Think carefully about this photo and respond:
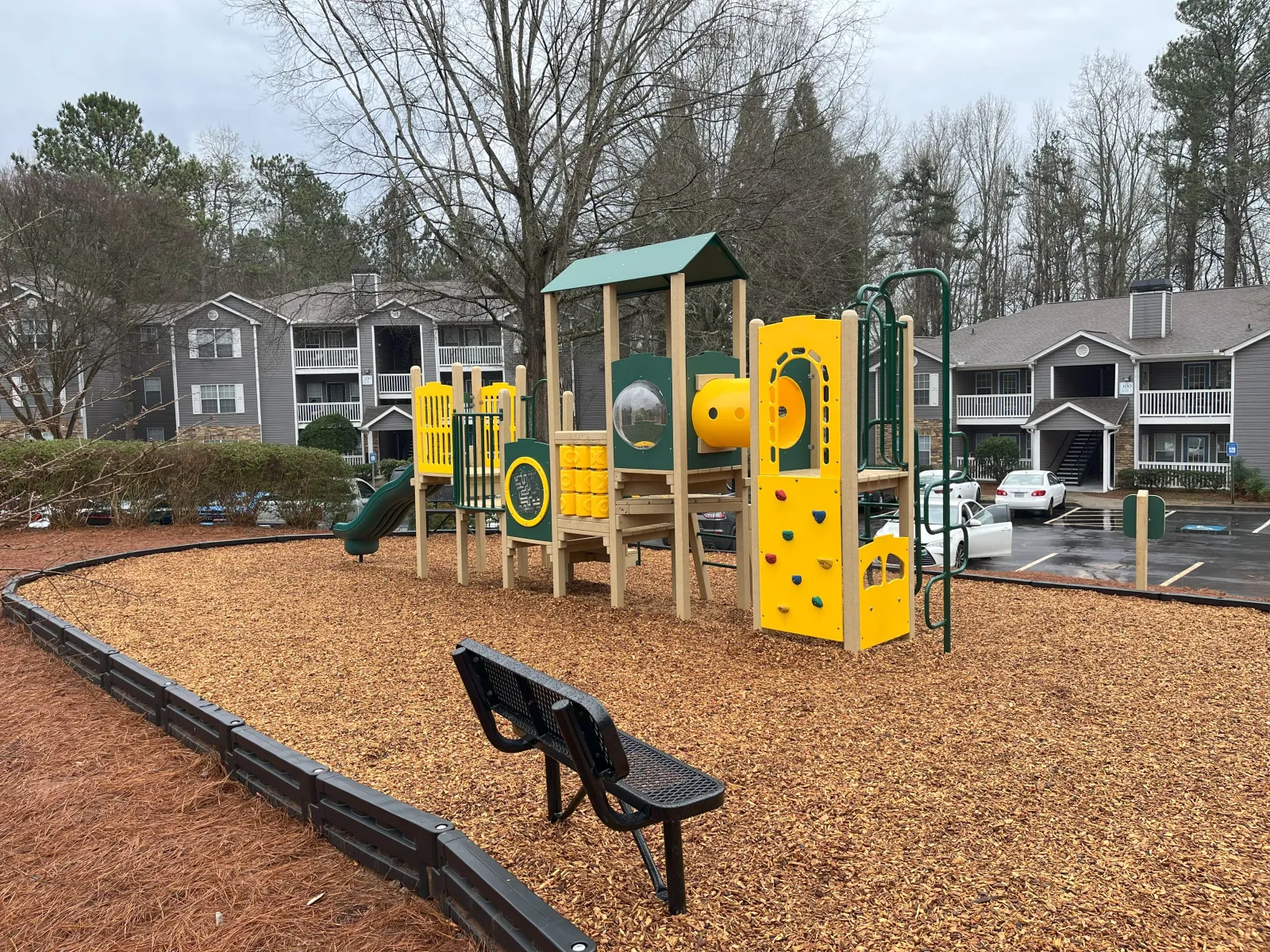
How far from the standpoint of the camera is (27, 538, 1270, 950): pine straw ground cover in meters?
2.91

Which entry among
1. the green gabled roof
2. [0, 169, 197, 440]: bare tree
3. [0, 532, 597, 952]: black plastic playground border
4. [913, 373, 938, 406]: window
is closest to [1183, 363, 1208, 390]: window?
[913, 373, 938, 406]: window

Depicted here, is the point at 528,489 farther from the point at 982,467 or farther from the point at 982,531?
the point at 982,467

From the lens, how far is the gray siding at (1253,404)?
96.5 feet

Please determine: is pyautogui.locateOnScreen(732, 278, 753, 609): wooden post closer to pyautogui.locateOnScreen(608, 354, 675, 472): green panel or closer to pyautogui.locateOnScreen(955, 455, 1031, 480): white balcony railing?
pyautogui.locateOnScreen(608, 354, 675, 472): green panel

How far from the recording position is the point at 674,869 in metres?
2.83

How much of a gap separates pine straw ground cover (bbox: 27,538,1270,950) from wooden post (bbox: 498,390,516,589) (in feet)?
2.05

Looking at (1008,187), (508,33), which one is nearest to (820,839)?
(508,33)

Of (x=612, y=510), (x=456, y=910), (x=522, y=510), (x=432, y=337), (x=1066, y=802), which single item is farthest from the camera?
(x=432, y=337)

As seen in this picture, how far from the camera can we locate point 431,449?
10023 mm

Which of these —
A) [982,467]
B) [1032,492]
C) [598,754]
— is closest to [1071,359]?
[982,467]

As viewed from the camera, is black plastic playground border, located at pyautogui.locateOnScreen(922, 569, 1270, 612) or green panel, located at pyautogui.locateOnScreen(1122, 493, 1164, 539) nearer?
black plastic playground border, located at pyautogui.locateOnScreen(922, 569, 1270, 612)

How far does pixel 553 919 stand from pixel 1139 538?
910 centimetres

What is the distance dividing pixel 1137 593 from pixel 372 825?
747 centimetres

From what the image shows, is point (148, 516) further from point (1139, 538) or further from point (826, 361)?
A: point (1139, 538)
